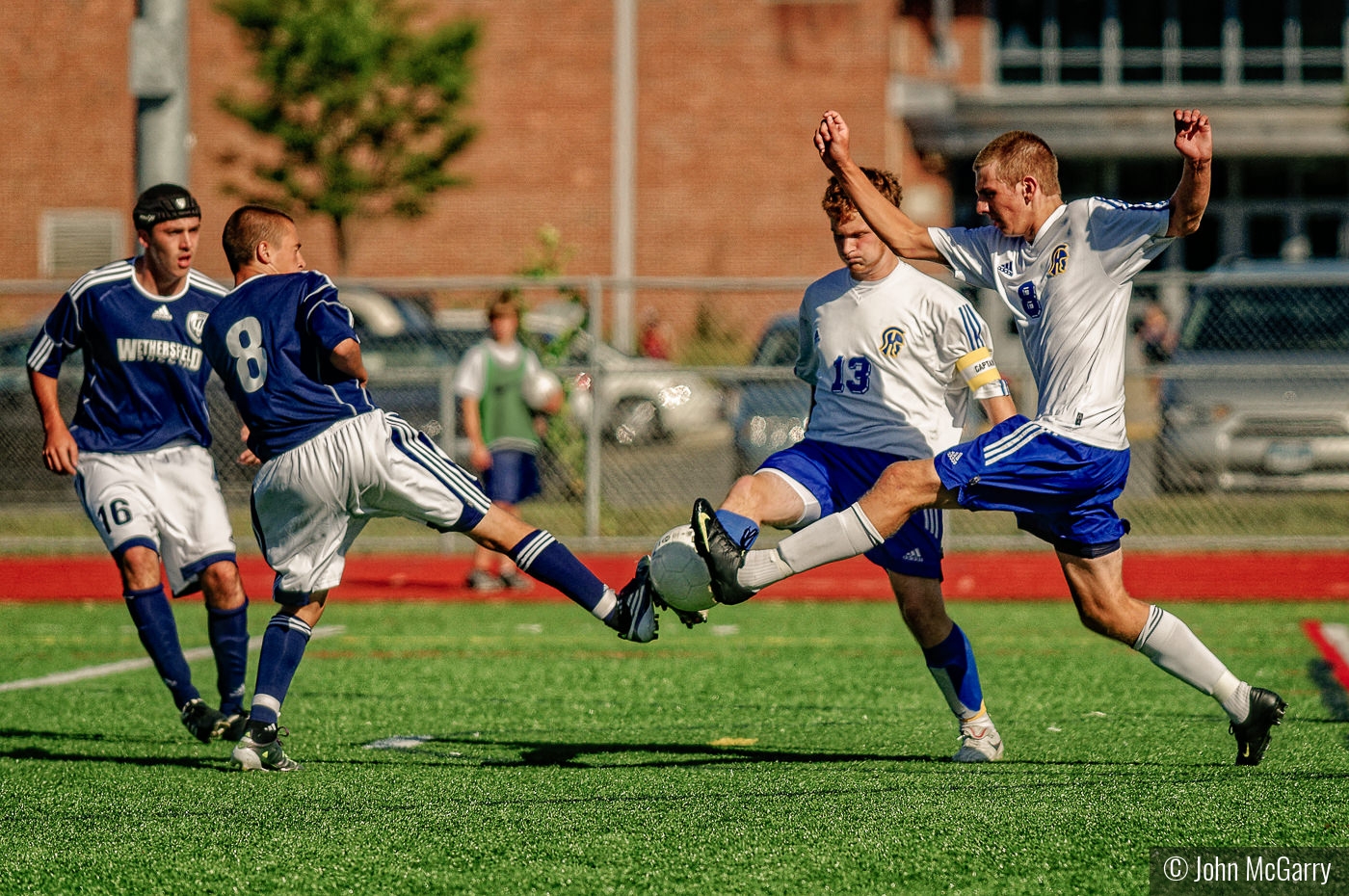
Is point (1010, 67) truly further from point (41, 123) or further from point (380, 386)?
point (380, 386)

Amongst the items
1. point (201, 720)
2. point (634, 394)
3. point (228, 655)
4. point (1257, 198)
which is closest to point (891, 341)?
point (228, 655)

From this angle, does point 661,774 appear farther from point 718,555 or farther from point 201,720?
point 201,720

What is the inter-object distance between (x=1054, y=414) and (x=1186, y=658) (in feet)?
3.23

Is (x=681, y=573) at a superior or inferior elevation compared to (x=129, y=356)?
inferior

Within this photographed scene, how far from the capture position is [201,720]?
21.5ft

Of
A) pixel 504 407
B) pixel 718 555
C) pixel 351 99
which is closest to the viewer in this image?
pixel 718 555

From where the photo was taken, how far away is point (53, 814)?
5219 mm

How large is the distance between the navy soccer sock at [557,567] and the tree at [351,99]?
19936 mm

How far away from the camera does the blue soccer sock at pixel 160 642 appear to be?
6.66m

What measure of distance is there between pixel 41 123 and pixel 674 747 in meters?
28.0

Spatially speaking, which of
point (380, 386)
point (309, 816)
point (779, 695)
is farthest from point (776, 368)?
point (309, 816)

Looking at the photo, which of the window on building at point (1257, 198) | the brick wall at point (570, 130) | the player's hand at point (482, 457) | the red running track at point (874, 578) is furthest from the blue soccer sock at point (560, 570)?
the window on building at point (1257, 198)

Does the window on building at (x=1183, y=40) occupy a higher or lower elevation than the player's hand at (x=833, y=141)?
higher

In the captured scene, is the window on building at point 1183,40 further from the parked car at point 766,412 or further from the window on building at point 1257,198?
the parked car at point 766,412
